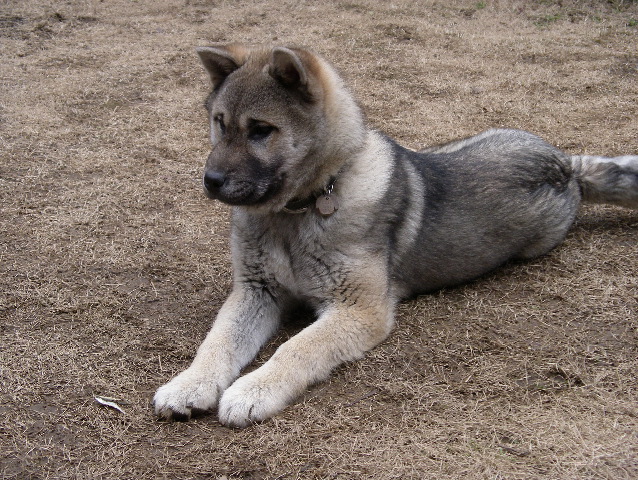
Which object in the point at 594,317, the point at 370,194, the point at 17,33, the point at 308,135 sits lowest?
the point at 17,33

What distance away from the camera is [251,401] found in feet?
9.63

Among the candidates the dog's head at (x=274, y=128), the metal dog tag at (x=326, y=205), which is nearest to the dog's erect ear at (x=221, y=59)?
the dog's head at (x=274, y=128)

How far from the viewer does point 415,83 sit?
7.28m

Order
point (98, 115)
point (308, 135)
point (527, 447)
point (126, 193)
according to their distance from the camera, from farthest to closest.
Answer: point (98, 115) → point (126, 193) → point (308, 135) → point (527, 447)

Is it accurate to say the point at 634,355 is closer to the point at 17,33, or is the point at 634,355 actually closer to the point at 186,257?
the point at 186,257

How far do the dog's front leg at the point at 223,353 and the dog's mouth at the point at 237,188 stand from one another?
62 cm

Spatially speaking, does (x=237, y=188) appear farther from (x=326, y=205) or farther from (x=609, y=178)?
(x=609, y=178)

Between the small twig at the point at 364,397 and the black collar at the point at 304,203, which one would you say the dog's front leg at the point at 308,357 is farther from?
the black collar at the point at 304,203

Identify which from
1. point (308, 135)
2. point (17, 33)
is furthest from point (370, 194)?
point (17, 33)

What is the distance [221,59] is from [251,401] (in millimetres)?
1821

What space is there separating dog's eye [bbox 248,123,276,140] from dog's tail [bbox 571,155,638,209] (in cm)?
241

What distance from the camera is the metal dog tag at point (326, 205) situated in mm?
3492

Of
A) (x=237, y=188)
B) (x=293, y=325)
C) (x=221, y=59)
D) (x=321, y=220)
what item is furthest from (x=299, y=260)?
(x=221, y=59)

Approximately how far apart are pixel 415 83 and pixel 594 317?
4.32 meters
